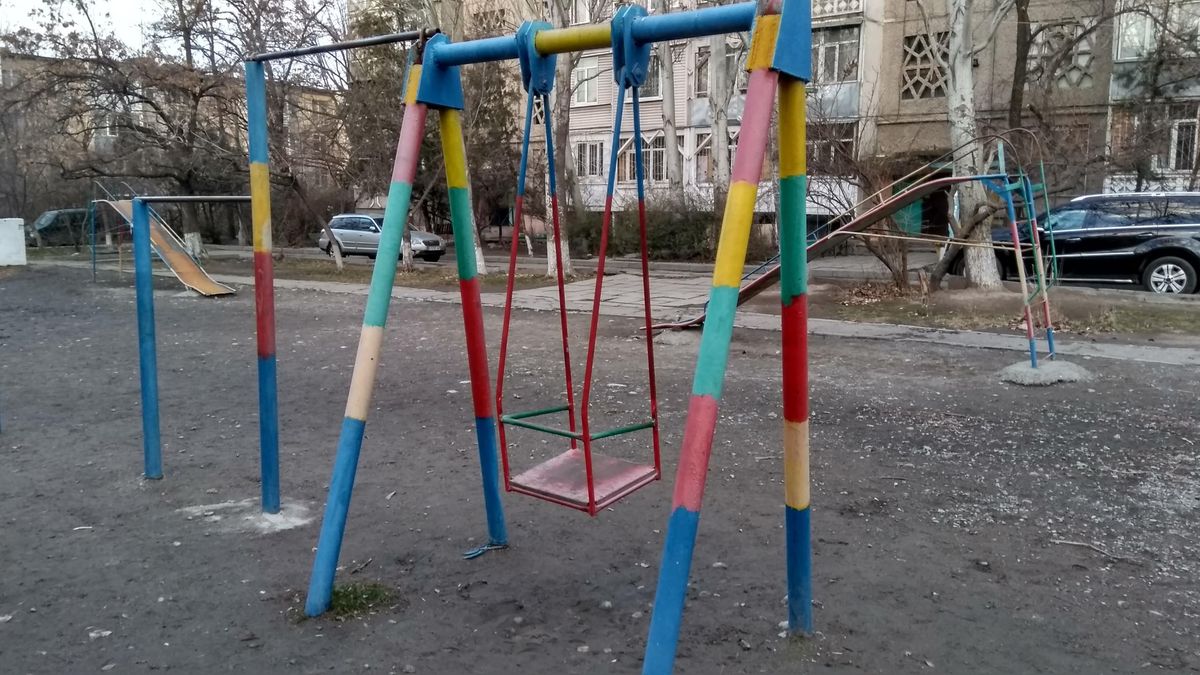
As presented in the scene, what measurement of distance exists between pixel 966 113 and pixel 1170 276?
3.90 meters

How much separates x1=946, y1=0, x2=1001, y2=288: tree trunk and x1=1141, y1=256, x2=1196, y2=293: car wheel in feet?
7.30

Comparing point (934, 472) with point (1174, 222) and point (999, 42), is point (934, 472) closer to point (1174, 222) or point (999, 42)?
point (1174, 222)

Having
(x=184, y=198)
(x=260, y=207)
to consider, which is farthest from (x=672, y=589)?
(x=184, y=198)

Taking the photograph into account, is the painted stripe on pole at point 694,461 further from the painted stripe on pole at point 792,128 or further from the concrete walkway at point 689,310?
the concrete walkway at point 689,310

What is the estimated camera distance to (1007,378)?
7.73m

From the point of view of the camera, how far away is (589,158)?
33344mm

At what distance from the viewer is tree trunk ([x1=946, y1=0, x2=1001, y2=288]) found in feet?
43.3

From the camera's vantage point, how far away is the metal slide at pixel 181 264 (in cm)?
1633

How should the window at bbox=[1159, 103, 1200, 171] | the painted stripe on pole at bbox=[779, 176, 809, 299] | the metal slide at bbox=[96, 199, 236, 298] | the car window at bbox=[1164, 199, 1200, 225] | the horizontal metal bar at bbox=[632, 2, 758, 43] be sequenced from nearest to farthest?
the horizontal metal bar at bbox=[632, 2, 758, 43] < the painted stripe on pole at bbox=[779, 176, 809, 299] < the car window at bbox=[1164, 199, 1200, 225] < the metal slide at bbox=[96, 199, 236, 298] < the window at bbox=[1159, 103, 1200, 171]

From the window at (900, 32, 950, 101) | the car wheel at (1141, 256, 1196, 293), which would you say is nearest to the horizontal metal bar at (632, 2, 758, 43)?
the car wheel at (1141, 256, 1196, 293)

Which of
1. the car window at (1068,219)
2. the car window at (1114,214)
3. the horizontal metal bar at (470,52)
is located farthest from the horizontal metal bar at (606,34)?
the car window at (1114,214)

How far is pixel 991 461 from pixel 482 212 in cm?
2719

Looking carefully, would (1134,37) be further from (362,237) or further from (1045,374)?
(362,237)

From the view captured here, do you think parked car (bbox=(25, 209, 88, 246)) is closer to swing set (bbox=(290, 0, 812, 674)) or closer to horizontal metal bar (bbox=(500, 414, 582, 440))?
swing set (bbox=(290, 0, 812, 674))
